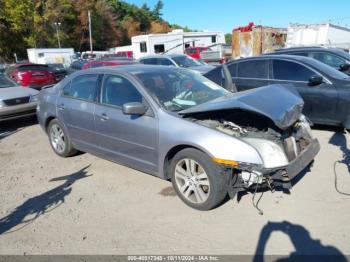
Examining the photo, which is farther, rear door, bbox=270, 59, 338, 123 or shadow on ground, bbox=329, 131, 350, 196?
rear door, bbox=270, 59, 338, 123

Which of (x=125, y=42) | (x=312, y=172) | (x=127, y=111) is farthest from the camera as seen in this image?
(x=125, y=42)

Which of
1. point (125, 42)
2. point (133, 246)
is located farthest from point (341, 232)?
point (125, 42)

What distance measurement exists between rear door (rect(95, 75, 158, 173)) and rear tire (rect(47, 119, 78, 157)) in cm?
103

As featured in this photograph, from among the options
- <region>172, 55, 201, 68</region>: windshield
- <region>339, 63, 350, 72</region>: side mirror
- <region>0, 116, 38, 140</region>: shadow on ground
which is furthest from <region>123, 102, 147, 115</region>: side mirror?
<region>172, 55, 201, 68</region>: windshield

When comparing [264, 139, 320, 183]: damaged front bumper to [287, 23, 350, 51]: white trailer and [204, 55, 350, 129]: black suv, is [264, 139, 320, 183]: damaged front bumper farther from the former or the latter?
[287, 23, 350, 51]: white trailer

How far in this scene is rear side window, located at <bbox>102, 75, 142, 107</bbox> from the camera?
4233mm

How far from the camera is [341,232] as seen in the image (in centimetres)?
314

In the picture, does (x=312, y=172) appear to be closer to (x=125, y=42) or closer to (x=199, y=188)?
(x=199, y=188)

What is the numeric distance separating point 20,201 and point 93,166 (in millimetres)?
1270

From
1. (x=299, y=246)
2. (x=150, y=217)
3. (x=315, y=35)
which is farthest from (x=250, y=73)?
(x=315, y=35)

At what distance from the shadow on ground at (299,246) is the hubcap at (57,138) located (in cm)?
376

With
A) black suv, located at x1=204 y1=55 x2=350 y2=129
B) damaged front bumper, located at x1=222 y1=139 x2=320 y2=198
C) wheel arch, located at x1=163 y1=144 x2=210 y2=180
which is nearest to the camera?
damaged front bumper, located at x1=222 y1=139 x2=320 y2=198

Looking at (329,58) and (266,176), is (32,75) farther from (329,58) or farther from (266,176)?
(266,176)

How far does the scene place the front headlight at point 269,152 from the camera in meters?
3.37
